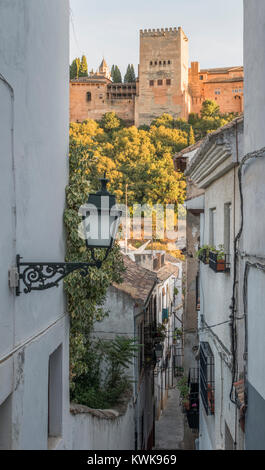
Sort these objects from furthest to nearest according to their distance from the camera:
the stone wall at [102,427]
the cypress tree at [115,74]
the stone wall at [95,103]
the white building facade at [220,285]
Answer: the cypress tree at [115,74], the stone wall at [95,103], the white building facade at [220,285], the stone wall at [102,427]

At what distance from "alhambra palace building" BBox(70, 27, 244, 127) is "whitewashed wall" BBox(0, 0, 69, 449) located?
254 feet

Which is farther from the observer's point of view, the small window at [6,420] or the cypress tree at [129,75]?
the cypress tree at [129,75]

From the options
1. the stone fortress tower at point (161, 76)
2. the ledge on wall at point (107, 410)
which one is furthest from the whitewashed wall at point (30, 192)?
the stone fortress tower at point (161, 76)

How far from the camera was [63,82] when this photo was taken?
18.6ft

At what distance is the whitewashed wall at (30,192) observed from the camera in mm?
3574

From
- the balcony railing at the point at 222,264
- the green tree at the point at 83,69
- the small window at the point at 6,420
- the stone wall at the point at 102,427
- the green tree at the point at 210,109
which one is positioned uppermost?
the green tree at the point at 83,69

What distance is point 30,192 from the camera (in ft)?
13.8

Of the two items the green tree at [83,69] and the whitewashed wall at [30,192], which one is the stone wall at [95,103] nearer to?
the green tree at [83,69]

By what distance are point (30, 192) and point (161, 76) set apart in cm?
8083

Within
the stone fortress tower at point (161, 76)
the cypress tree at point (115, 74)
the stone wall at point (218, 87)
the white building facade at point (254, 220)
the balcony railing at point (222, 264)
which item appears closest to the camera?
the white building facade at point (254, 220)

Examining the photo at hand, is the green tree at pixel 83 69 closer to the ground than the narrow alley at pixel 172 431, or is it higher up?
higher up

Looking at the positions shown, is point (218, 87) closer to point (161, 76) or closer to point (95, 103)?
point (161, 76)

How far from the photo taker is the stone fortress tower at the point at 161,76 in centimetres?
7994

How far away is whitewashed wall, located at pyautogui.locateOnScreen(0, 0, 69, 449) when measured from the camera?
357cm
